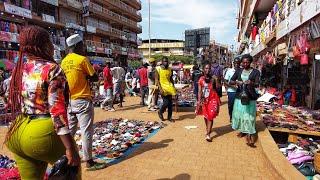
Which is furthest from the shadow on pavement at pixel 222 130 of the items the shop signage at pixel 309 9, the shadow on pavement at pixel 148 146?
the shop signage at pixel 309 9

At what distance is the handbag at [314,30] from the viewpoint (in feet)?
25.1

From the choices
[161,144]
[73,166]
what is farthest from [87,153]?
[73,166]

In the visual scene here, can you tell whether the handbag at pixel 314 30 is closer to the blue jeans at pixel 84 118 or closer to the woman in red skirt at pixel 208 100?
the woman in red skirt at pixel 208 100

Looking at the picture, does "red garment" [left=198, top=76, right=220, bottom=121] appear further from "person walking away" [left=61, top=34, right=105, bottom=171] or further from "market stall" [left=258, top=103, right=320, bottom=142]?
"person walking away" [left=61, top=34, right=105, bottom=171]

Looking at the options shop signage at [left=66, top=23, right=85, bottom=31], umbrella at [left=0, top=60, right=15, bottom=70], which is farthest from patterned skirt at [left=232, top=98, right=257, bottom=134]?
shop signage at [left=66, top=23, right=85, bottom=31]

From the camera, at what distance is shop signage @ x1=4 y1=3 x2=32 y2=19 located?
27.7 metres

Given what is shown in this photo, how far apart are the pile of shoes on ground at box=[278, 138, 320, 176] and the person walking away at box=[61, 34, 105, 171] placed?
10.8 feet

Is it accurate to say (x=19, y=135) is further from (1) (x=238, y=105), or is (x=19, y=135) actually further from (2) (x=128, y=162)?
(1) (x=238, y=105)

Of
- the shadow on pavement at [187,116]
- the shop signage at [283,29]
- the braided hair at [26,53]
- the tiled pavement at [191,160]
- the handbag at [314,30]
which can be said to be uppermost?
the shop signage at [283,29]

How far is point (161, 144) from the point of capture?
6.74m

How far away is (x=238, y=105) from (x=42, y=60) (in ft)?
Result: 16.0

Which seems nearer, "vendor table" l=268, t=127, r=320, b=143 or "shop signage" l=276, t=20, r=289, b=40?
"vendor table" l=268, t=127, r=320, b=143

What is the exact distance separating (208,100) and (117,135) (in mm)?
2215

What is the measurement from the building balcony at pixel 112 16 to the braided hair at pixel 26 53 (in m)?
44.2
